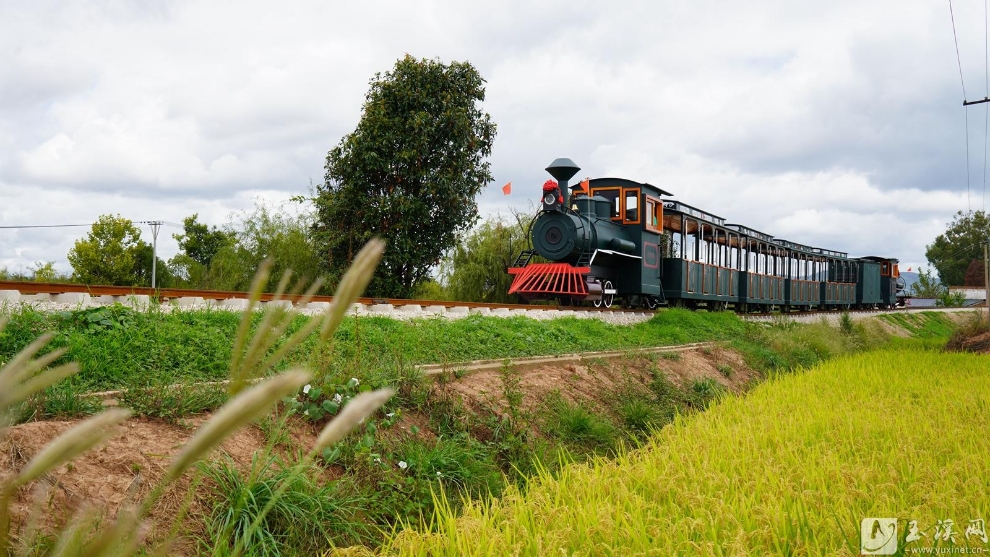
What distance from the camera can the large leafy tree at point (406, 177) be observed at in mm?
21531

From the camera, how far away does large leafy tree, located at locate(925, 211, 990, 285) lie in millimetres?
71938

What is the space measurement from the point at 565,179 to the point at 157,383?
1397 centimetres

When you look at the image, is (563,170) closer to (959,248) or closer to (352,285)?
(352,285)

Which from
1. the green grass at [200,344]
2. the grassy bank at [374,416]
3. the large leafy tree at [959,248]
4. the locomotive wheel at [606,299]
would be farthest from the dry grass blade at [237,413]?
the large leafy tree at [959,248]

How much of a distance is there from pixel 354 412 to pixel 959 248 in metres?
87.3

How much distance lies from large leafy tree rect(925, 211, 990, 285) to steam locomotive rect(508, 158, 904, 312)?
58424 mm

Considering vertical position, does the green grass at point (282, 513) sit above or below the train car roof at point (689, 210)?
below

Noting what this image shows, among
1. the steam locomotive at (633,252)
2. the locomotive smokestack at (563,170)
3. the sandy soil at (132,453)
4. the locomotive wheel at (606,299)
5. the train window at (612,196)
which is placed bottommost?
the sandy soil at (132,453)

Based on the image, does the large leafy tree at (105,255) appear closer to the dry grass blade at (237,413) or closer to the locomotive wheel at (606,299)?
the locomotive wheel at (606,299)

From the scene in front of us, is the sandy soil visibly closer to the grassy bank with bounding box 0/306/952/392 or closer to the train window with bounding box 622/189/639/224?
the grassy bank with bounding box 0/306/952/392

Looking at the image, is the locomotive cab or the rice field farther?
the locomotive cab

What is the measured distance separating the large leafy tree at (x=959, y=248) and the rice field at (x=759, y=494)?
7799 cm

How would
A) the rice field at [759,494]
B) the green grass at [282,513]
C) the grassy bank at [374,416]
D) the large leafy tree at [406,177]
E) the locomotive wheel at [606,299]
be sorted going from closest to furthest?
the rice field at [759,494]
the green grass at [282,513]
the grassy bank at [374,416]
the locomotive wheel at [606,299]
the large leafy tree at [406,177]

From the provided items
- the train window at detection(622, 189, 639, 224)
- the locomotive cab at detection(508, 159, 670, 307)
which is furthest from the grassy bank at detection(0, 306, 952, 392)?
the train window at detection(622, 189, 639, 224)
